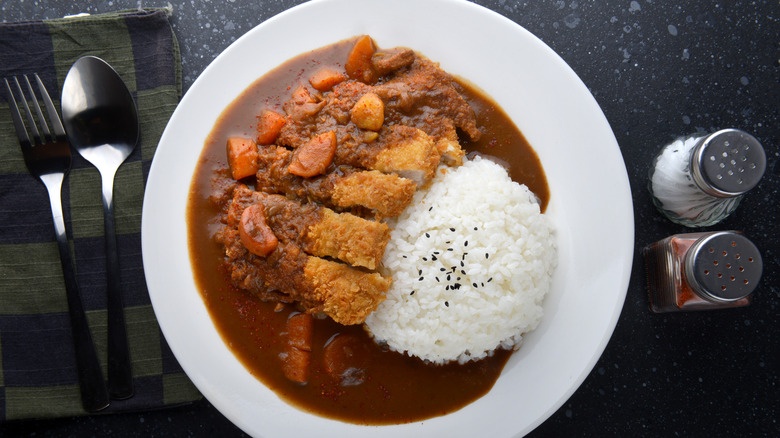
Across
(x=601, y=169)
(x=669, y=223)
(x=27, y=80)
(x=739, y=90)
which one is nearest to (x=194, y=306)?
(x=27, y=80)

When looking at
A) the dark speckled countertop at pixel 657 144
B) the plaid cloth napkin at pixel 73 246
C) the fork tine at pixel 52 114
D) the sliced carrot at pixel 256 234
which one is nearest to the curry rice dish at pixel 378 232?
the sliced carrot at pixel 256 234

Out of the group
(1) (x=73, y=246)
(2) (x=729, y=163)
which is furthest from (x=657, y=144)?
(1) (x=73, y=246)

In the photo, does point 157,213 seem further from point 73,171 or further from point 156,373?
point 156,373

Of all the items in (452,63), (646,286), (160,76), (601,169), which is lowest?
(646,286)

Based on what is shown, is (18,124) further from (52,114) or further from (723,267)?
(723,267)

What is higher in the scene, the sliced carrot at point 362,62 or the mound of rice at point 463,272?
the sliced carrot at point 362,62

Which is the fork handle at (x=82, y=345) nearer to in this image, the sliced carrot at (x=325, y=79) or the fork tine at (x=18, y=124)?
the fork tine at (x=18, y=124)
